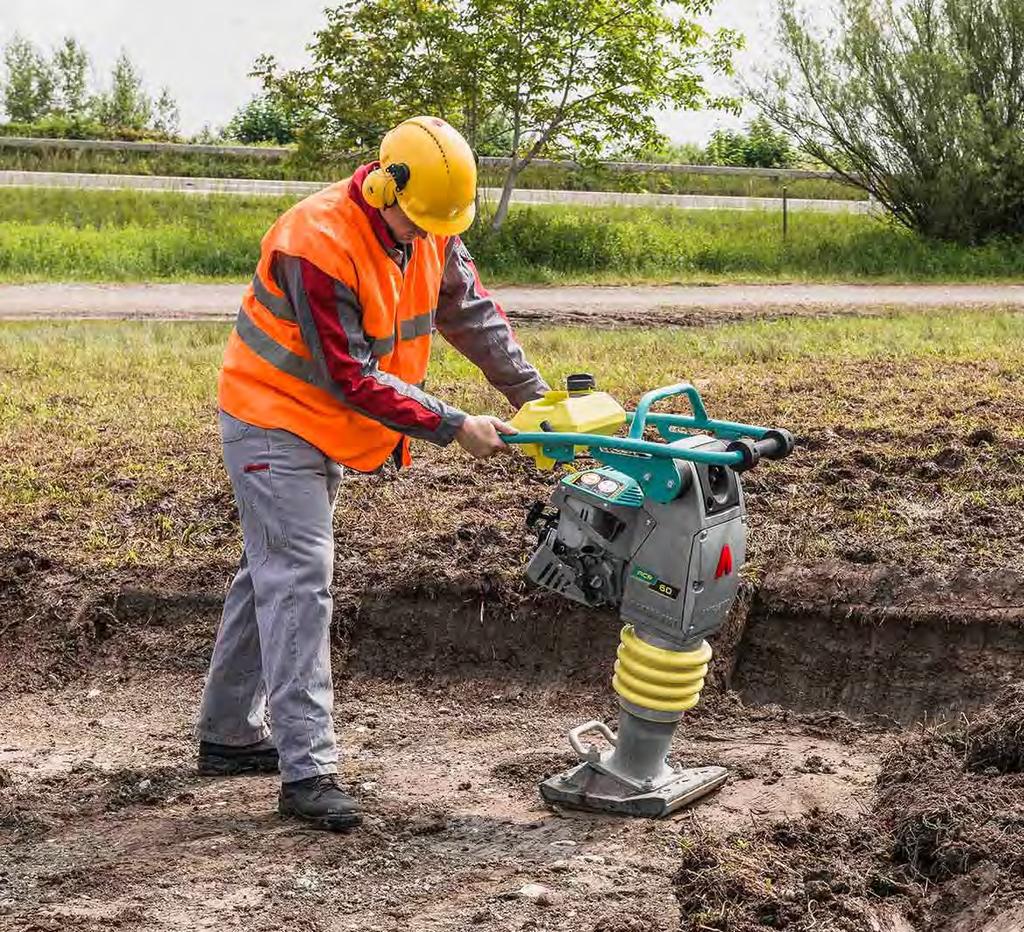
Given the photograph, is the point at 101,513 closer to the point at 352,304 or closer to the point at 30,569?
the point at 30,569

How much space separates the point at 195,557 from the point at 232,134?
85.4 ft

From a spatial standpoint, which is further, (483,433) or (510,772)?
(510,772)

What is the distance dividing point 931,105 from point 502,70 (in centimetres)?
586

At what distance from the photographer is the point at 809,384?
330 inches

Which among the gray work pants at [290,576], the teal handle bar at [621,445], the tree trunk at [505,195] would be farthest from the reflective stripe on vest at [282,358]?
the tree trunk at [505,195]

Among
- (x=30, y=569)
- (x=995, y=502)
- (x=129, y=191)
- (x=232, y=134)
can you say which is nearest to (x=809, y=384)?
(x=995, y=502)

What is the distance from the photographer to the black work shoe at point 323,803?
13.9 ft

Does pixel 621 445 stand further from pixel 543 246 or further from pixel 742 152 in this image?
pixel 742 152

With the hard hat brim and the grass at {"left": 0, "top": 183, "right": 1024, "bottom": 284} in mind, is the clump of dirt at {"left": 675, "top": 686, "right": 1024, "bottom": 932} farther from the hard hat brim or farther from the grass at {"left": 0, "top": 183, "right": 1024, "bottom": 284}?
the grass at {"left": 0, "top": 183, "right": 1024, "bottom": 284}

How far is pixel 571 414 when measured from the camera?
406 centimetres

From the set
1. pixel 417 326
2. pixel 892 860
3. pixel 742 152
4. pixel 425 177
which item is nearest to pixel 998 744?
pixel 892 860

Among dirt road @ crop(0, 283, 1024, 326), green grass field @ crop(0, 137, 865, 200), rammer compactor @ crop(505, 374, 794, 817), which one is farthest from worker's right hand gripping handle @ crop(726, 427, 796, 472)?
green grass field @ crop(0, 137, 865, 200)

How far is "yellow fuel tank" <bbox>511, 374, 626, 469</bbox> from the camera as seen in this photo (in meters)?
4.07

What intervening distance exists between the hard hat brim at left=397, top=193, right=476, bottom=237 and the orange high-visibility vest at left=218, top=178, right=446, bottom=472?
0.15 meters
